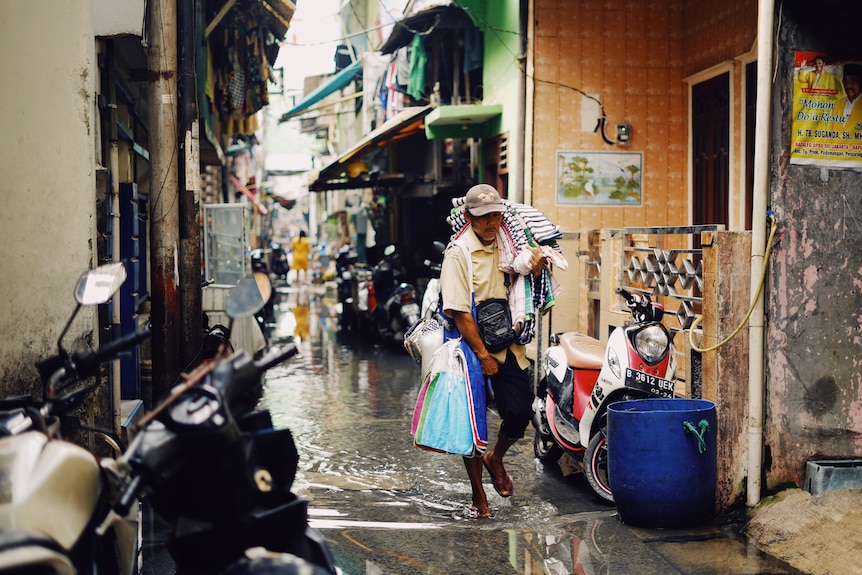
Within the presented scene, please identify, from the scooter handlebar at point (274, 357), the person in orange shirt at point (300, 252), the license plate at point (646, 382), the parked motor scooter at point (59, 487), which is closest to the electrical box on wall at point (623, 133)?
the license plate at point (646, 382)

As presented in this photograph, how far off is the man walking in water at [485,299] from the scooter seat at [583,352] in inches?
27.5

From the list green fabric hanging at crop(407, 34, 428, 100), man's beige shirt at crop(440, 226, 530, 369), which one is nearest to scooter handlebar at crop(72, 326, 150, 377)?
man's beige shirt at crop(440, 226, 530, 369)

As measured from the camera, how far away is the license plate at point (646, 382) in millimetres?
6051

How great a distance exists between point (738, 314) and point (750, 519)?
1.25 metres

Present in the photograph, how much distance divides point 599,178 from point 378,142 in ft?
17.8

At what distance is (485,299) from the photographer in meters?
6.00

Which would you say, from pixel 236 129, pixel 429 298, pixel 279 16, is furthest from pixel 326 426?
pixel 236 129

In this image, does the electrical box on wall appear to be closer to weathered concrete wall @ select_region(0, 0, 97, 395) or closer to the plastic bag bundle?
the plastic bag bundle

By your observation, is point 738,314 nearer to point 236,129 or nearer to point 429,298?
point 429,298

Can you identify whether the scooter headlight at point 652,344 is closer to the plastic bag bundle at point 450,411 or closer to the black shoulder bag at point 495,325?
the black shoulder bag at point 495,325

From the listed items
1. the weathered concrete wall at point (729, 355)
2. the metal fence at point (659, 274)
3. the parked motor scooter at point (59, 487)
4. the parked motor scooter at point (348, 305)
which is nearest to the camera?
the parked motor scooter at point (59, 487)

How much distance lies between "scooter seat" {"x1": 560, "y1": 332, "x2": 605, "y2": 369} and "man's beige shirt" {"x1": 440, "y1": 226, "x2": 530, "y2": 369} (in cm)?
70

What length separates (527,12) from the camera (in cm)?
1130

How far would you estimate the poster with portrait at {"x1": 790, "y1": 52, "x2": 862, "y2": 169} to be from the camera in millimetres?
5633
